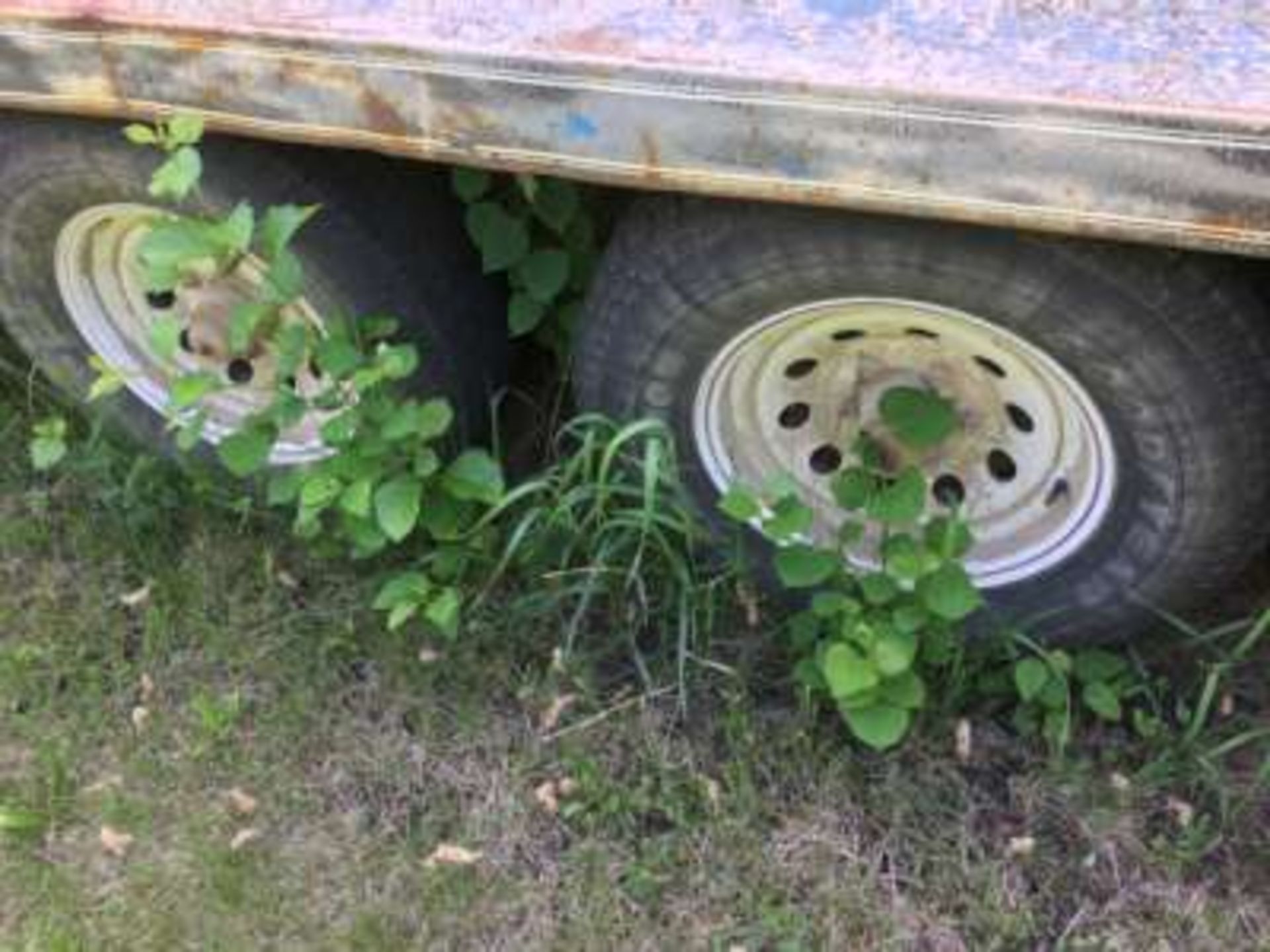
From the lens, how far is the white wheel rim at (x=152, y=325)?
2.90 metres

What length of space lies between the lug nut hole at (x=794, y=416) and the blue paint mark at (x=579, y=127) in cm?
68

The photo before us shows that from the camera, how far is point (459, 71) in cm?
216

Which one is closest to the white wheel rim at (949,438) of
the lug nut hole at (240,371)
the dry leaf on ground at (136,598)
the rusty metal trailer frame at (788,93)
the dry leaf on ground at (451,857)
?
the rusty metal trailer frame at (788,93)

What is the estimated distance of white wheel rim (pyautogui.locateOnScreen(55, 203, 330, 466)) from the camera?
2898 mm

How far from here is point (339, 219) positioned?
267 cm

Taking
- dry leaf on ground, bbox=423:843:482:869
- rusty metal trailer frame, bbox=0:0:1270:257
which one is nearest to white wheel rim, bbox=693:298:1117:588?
rusty metal trailer frame, bbox=0:0:1270:257

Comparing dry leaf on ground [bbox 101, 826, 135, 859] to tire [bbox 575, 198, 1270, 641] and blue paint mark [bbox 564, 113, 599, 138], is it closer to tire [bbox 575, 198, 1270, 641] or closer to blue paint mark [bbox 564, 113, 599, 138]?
tire [bbox 575, 198, 1270, 641]

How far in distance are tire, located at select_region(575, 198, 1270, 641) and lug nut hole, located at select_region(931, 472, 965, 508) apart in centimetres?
15

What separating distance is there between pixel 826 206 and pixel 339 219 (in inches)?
34.8

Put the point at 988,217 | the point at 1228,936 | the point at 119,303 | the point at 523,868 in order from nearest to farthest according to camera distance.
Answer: the point at 988,217
the point at 1228,936
the point at 523,868
the point at 119,303

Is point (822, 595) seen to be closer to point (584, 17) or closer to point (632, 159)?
point (632, 159)

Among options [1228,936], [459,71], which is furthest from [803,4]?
[1228,936]

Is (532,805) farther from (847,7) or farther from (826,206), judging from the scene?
(847,7)

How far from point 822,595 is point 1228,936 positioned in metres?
0.73
